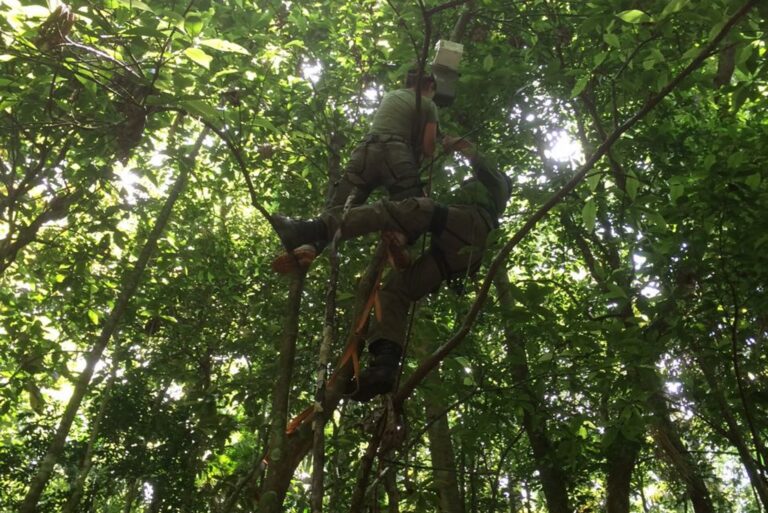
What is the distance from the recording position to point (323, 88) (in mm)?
4039

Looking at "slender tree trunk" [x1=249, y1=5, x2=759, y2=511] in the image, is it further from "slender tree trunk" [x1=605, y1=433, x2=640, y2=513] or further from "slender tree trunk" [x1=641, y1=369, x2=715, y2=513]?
"slender tree trunk" [x1=605, y1=433, x2=640, y2=513]

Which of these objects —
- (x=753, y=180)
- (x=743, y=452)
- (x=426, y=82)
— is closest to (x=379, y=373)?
(x=426, y=82)

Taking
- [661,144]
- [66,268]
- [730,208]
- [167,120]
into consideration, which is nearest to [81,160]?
[167,120]

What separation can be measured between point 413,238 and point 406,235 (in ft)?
0.18

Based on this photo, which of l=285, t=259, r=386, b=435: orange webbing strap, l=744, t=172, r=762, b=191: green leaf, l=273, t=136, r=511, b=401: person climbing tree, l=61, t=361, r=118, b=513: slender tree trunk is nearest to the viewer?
l=285, t=259, r=386, b=435: orange webbing strap

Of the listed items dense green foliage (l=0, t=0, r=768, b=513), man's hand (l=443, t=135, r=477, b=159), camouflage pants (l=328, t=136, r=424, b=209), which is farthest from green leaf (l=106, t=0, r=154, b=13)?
man's hand (l=443, t=135, r=477, b=159)

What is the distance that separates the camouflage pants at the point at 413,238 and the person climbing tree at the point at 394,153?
9.2 inches

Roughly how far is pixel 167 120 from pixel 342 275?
164 centimetres

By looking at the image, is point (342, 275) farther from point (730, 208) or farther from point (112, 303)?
point (730, 208)

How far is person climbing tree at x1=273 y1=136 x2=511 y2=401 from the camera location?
2.82m

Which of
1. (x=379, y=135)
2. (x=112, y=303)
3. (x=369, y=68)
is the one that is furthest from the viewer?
(x=112, y=303)

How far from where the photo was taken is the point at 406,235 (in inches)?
118

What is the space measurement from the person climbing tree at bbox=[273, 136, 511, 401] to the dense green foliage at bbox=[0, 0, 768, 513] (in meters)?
0.20

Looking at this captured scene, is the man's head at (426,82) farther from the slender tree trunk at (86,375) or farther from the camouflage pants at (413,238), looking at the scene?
the slender tree trunk at (86,375)
